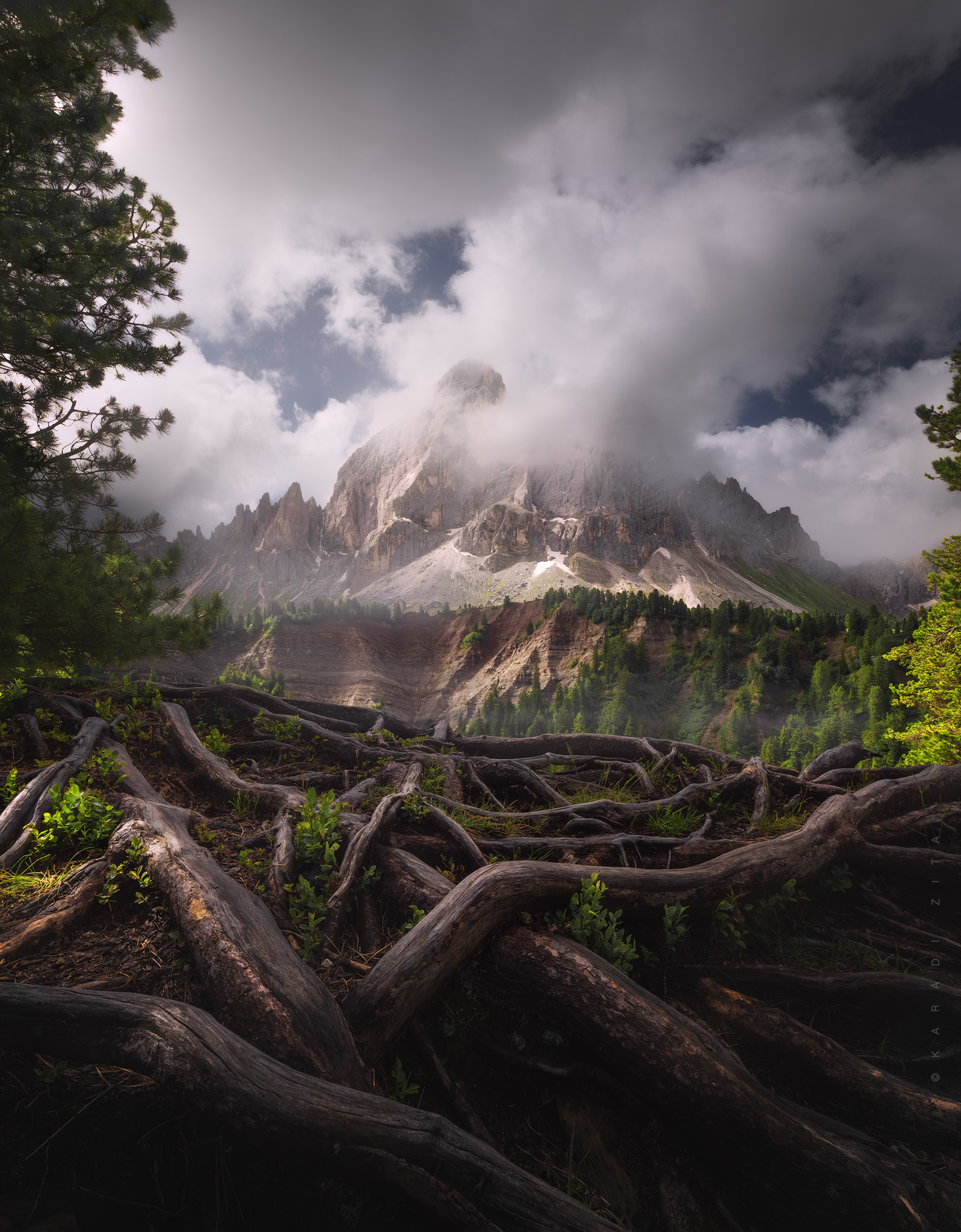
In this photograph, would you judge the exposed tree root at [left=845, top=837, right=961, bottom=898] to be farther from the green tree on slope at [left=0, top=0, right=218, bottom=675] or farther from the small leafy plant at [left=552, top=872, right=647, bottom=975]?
the green tree on slope at [left=0, top=0, right=218, bottom=675]

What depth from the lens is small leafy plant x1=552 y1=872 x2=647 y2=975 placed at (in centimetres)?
350

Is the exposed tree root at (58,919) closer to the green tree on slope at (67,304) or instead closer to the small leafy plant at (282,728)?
the green tree on slope at (67,304)

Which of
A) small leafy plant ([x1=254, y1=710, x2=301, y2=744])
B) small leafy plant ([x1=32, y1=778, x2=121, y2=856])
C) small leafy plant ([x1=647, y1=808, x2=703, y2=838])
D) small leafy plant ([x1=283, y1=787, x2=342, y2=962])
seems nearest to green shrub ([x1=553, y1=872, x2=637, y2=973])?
small leafy plant ([x1=283, y1=787, x2=342, y2=962])

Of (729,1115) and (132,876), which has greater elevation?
(729,1115)

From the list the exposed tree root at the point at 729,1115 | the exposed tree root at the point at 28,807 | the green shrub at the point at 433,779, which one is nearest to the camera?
the exposed tree root at the point at 729,1115

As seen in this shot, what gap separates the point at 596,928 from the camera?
354cm

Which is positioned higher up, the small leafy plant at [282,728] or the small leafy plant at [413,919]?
the small leafy plant at [282,728]

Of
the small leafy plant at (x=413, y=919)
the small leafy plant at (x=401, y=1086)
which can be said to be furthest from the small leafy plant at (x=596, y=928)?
the small leafy plant at (x=401, y=1086)

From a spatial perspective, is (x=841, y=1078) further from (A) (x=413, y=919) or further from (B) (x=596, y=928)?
(A) (x=413, y=919)

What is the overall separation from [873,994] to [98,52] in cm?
1264

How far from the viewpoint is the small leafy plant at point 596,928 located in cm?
350

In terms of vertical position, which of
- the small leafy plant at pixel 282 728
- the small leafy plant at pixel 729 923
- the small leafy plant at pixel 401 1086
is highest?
the small leafy plant at pixel 729 923

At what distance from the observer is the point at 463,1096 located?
2.98 metres

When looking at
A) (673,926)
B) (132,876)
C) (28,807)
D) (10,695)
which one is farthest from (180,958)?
(10,695)
